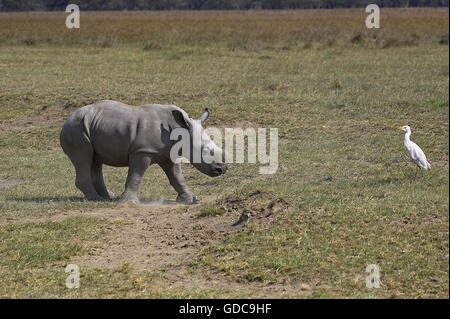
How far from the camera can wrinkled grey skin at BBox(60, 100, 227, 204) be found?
32.7 feet

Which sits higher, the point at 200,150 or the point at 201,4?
the point at 201,4

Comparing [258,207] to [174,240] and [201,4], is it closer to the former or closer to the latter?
[174,240]

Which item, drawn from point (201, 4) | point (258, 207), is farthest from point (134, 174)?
point (201, 4)

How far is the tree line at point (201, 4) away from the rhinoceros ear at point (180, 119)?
95.5 ft

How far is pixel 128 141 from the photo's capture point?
Result: 9.95 m

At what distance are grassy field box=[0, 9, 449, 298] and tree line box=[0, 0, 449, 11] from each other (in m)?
19.9

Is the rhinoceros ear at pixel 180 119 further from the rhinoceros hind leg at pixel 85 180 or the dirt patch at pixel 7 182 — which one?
the dirt patch at pixel 7 182

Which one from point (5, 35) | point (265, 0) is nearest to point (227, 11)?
point (265, 0)

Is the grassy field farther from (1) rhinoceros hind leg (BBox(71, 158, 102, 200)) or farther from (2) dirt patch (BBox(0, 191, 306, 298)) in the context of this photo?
(1) rhinoceros hind leg (BBox(71, 158, 102, 200))

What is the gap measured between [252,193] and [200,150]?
48.8 inches

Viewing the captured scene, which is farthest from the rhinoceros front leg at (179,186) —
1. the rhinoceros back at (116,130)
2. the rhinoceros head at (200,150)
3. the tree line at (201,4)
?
the tree line at (201,4)

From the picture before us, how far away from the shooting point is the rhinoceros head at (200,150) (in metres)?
10.0

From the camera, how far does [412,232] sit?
7.63 m

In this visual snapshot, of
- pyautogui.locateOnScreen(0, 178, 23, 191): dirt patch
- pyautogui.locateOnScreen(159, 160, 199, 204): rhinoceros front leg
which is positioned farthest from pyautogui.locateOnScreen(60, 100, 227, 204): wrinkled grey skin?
pyautogui.locateOnScreen(0, 178, 23, 191): dirt patch
